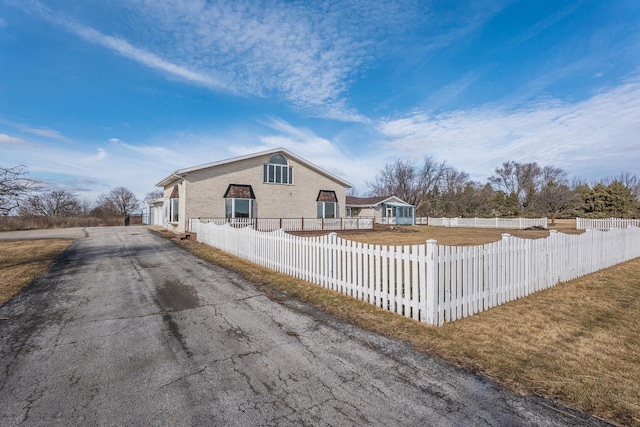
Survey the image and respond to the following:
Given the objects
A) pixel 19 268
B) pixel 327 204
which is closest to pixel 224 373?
pixel 19 268

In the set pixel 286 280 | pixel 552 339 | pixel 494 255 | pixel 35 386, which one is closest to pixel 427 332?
pixel 552 339

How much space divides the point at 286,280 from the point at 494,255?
4385mm

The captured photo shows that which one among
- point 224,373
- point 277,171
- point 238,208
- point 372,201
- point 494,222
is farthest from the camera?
point 372,201

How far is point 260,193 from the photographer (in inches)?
906

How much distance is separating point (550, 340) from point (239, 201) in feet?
66.8

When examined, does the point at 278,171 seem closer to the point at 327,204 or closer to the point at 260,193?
the point at 260,193

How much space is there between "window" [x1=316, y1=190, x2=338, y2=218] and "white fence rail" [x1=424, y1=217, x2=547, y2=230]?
21430 mm

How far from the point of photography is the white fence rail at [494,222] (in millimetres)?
33531

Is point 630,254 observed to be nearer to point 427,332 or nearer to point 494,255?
point 494,255

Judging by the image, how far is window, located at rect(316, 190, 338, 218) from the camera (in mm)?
25922

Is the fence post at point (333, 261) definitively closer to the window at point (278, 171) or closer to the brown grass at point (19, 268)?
the brown grass at point (19, 268)

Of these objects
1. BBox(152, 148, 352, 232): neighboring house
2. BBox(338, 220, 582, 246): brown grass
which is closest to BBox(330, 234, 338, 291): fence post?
BBox(338, 220, 582, 246): brown grass

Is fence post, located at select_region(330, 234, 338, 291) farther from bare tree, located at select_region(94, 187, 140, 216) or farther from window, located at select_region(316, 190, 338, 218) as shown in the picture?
bare tree, located at select_region(94, 187, 140, 216)

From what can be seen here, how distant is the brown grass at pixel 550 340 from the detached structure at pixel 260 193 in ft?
51.7
